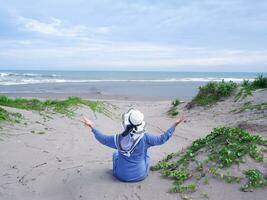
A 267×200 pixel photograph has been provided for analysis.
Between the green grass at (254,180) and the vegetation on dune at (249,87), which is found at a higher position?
the vegetation on dune at (249,87)

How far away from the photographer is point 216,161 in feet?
17.5

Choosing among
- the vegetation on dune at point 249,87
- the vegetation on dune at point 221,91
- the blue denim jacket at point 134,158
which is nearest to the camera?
the blue denim jacket at point 134,158

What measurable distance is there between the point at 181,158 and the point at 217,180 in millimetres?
925

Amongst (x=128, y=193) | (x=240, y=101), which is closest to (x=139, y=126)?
(x=128, y=193)

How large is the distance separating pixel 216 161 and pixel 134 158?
3.88 feet

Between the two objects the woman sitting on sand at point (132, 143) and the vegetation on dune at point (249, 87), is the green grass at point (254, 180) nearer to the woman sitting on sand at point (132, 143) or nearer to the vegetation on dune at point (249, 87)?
the woman sitting on sand at point (132, 143)

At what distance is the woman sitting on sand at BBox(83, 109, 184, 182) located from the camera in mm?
5168

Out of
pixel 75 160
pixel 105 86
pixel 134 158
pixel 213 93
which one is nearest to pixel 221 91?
pixel 213 93

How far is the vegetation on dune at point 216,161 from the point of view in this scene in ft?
16.4

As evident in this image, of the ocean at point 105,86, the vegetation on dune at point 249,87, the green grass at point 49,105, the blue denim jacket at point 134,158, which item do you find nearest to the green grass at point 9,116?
the green grass at point 49,105

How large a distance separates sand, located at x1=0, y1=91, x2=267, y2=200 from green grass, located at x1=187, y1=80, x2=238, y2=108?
1.75 metres

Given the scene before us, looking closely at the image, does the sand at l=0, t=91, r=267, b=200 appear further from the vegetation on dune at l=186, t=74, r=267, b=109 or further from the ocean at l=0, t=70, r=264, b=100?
the ocean at l=0, t=70, r=264, b=100

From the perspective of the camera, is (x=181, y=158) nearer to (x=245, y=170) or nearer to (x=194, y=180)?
(x=194, y=180)

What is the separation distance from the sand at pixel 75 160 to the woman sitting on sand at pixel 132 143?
17cm
